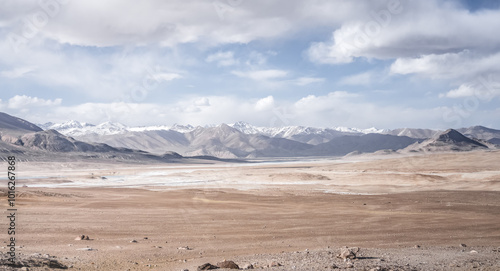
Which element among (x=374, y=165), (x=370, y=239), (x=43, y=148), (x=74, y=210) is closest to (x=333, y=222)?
(x=370, y=239)

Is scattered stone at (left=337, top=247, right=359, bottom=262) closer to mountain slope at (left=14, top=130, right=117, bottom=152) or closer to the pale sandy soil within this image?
the pale sandy soil

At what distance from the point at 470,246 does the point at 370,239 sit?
12.6 ft

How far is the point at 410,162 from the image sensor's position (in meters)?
87.0

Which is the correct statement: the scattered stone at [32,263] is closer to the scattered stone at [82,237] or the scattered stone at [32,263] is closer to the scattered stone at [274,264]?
the scattered stone at [82,237]

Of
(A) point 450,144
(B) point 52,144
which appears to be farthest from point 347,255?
(A) point 450,144

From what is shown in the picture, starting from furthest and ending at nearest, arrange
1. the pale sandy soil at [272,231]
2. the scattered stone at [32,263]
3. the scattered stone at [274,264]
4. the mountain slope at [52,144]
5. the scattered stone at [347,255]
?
1. the mountain slope at [52,144]
2. the pale sandy soil at [272,231]
3. the scattered stone at [347,255]
4. the scattered stone at [274,264]
5. the scattered stone at [32,263]

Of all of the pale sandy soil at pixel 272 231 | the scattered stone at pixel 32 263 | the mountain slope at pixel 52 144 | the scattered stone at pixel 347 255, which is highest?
the mountain slope at pixel 52 144

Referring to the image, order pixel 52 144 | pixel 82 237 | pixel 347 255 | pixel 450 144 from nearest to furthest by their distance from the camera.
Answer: pixel 347 255
pixel 82 237
pixel 52 144
pixel 450 144

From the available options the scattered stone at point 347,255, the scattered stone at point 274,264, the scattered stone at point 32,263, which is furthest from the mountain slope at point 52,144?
the scattered stone at point 347,255

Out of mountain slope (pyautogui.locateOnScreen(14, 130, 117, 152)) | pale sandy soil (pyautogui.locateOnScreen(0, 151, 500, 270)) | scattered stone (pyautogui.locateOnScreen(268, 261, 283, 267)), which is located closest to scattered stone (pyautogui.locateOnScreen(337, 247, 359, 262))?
pale sandy soil (pyautogui.locateOnScreen(0, 151, 500, 270))

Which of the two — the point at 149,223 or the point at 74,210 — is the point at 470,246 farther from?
the point at 74,210

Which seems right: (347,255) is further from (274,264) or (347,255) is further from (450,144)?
(450,144)

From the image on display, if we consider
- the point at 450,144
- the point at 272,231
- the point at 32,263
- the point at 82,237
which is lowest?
the point at 272,231

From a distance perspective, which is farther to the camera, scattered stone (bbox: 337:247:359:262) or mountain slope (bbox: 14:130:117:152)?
A: mountain slope (bbox: 14:130:117:152)
